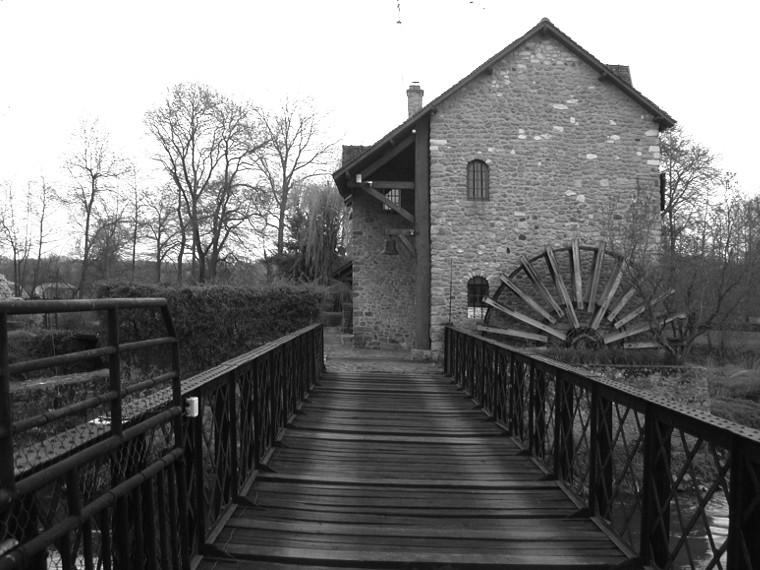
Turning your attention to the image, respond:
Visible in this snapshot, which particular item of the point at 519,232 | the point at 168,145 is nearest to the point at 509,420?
the point at 519,232

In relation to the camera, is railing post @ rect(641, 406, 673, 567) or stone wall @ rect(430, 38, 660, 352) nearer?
railing post @ rect(641, 406, 673, 567)

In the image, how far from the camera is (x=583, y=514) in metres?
4.88

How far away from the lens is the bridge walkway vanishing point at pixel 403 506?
4.15 metres

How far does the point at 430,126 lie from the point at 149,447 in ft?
52.3

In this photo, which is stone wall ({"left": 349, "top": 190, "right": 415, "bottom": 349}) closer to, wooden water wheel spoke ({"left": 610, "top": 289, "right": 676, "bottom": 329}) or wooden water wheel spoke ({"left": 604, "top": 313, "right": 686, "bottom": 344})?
wooden water wheel spoke ({"left": 604, "top": 313, "right": 686, "bottom": 344})

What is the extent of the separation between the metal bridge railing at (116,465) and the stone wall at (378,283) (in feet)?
51.6

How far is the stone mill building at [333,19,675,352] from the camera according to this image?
719 inches

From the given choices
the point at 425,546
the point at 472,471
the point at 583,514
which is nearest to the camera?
the point at 425,546

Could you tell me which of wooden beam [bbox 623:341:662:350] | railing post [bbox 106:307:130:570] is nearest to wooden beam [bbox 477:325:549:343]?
wooden beam [bbox 623:341:662:350]

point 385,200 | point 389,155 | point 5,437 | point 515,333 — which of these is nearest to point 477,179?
point 389,155

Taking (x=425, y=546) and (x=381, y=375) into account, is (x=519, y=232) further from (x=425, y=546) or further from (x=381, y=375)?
(x=425, y=546)

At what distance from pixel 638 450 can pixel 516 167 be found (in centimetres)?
1394

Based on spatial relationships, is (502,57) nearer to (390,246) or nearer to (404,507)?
(390,246)

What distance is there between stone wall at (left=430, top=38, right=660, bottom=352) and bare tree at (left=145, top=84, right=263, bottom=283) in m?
16.9
